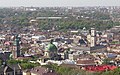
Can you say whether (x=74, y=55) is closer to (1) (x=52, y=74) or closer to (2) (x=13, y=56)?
(2) (x=13, y=56)

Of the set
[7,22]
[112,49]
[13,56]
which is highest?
[13,56]

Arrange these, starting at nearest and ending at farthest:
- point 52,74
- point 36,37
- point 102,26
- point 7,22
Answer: point 52,74 → point 36,37 → point 102,26 → point 7,22

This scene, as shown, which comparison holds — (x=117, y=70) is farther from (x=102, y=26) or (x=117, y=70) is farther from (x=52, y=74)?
(x=102, y=26)

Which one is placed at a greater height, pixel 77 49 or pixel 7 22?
pixel 77 49

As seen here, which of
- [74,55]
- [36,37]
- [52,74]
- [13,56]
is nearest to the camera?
[52,74]

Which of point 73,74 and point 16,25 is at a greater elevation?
point 73,74

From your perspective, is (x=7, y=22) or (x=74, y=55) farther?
(x=7, y=22)

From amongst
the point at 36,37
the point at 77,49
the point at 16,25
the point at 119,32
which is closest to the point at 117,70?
the point at 77,49

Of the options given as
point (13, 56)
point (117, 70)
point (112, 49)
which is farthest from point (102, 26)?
point (117, 70)

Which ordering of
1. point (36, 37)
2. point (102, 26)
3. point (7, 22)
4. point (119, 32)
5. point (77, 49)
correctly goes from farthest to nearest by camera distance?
point (7, 22)
point (102, 26)
point (119, 32)
point (36, 37)
point (77, 49)
